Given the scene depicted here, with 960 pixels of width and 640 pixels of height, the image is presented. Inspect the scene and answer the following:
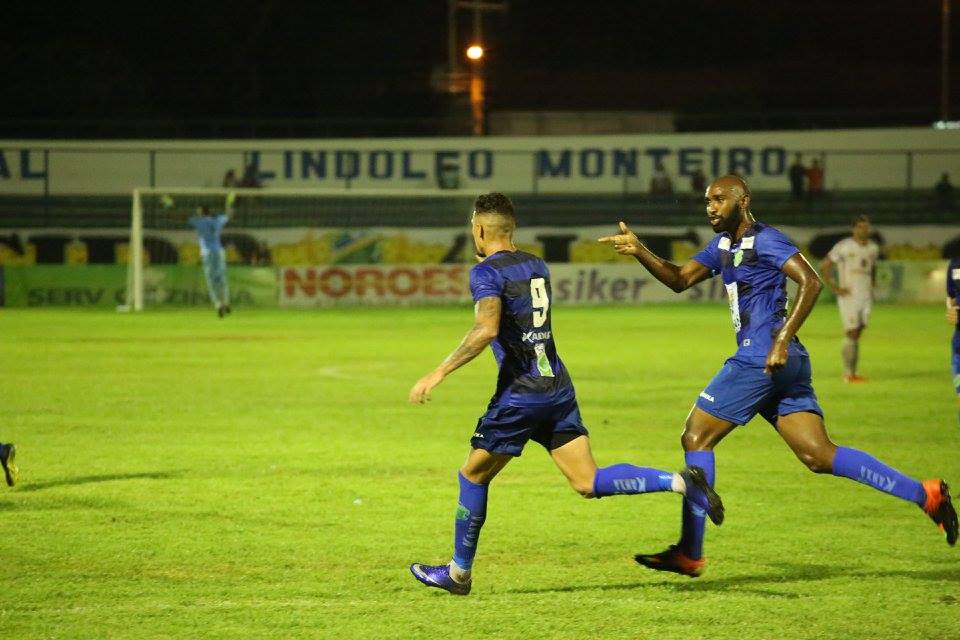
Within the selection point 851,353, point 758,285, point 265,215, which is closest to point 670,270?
point 758,285

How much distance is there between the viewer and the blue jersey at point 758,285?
7.46 metres

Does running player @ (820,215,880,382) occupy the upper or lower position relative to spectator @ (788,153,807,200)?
lower

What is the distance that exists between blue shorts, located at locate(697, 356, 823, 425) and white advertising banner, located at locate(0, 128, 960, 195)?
3260cm

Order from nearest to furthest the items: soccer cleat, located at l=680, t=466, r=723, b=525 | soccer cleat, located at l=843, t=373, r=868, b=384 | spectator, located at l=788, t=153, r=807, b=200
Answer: soccer cleat, located at l=680, t=466, r=723, b=525
soccer cleat, located at l=843, t=373, r=868, b=384
spectator, located at l=788, t=153, r=807, b=200

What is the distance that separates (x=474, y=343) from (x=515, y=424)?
0.53m

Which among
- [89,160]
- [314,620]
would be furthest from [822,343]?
[89,160]

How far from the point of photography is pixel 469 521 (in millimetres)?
7043

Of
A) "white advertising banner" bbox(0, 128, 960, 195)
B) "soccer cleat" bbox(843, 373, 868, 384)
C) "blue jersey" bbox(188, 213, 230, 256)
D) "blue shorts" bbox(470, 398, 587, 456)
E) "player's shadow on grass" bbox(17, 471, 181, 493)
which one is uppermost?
"white advertising banner" bbox(0, 128, 960, 195)

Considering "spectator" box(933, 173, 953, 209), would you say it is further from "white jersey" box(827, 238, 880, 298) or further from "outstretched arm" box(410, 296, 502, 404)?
"outstretched arm" box(410, 296, 502, 404)

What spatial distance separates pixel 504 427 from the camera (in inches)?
274

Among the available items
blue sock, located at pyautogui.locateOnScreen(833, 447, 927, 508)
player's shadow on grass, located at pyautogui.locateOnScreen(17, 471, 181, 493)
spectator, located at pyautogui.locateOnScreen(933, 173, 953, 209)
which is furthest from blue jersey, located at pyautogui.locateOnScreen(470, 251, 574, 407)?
spectator, located at pyautogui.locateOnScreen(933, 173, 953, 209)

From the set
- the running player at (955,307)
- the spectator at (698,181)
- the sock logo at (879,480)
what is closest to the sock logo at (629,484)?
the sock logo at (879,480)

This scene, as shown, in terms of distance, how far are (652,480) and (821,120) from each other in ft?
140

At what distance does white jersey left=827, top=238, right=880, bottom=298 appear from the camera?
18797 millimetres
